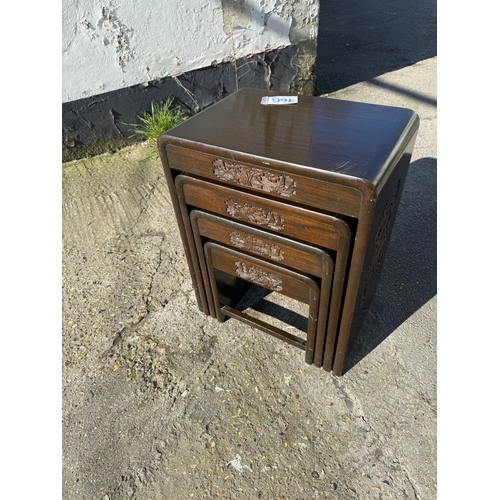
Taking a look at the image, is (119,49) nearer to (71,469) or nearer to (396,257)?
(396,257)

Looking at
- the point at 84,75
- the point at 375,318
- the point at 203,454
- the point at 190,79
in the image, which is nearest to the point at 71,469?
the point at 203,454

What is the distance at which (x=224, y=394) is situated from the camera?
4.73 ft

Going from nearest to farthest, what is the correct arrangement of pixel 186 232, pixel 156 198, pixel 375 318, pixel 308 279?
1. pixel 308 279
2. pixel 186 232
3. pixel 375 318
4. pixel 156 198

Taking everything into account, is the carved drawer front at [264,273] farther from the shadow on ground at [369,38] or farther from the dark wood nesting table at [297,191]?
the shadow on ground at [369,38]

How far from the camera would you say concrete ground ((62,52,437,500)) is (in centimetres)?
123

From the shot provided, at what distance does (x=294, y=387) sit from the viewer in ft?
4.75

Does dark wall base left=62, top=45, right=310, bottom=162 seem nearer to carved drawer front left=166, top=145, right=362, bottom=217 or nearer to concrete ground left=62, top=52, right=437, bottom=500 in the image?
concrete ground left=62, top=52, right=437, bottom=500

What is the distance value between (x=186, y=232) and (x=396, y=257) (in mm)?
1183

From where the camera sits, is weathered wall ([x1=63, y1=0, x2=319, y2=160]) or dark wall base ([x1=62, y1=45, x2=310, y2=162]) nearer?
weathered wall ([x1=63, y1=0, x2=319, y2=160])

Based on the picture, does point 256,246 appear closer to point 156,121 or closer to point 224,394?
point 224,394

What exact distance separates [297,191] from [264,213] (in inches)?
6.0

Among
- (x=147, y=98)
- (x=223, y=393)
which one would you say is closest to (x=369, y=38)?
(x=147, y=98)

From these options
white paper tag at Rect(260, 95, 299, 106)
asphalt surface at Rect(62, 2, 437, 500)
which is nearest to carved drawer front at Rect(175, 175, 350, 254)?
white paper tag at Rect(260, 95, 299, 106)

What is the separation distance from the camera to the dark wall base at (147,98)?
8.94 ft
